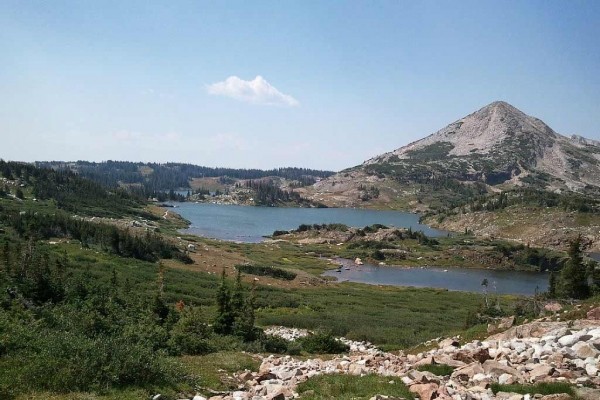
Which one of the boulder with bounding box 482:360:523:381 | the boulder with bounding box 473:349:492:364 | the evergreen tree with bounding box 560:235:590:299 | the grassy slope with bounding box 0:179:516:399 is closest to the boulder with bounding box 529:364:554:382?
the boulder with bounding box 482:360:523:381

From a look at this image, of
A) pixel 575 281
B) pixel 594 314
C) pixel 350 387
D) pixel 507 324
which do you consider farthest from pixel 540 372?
pixel 575 281

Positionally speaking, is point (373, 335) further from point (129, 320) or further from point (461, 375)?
point (461, 375)

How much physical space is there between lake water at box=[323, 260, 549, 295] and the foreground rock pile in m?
105

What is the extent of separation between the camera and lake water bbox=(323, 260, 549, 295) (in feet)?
411

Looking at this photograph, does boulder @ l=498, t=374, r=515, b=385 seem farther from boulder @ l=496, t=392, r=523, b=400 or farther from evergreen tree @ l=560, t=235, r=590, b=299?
evergreen tree @ l=560, t=235, r=590, b=299

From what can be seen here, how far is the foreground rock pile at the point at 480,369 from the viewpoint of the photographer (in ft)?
49.9

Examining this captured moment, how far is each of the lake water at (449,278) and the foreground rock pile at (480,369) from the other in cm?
10504

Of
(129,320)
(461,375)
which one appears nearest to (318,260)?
(129,320)

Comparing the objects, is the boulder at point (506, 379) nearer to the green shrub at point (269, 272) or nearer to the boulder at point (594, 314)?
the boulder at point (594, 314)

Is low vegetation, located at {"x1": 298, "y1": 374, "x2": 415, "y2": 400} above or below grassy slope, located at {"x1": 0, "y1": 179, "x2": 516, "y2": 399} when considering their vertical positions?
above

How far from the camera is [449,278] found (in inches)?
5404

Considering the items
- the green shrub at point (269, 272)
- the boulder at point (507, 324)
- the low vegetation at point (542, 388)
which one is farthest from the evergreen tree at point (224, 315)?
the green shrub at point (269, 272)

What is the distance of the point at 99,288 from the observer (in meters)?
43.2

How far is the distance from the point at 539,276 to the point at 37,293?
151m
